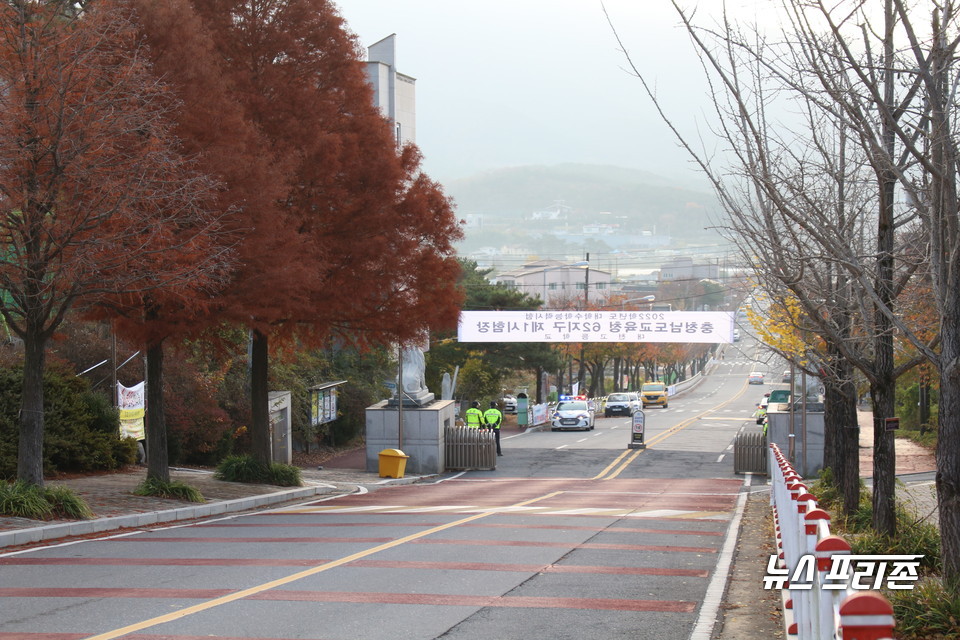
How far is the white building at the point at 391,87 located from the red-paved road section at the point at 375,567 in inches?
1697

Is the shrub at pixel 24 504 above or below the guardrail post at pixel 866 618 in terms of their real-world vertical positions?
below

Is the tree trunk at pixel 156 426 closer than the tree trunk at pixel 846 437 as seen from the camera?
No

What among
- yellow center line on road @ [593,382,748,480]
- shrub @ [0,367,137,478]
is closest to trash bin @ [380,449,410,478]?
yellow center line on road @ [593,382,748,480]

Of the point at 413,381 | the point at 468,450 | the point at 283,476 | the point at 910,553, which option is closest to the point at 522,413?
the point at 468,450

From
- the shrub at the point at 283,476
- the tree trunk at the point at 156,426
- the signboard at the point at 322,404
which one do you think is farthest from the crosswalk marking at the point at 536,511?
the signboard at the point at 322,404

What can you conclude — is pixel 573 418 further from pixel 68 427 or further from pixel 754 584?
pixel 754 584

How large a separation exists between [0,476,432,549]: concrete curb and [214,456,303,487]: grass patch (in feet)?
2.41

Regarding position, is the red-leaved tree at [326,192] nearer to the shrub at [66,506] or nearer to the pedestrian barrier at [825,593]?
the shrub at [66,506]

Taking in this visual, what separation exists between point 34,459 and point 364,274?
8.36 metres

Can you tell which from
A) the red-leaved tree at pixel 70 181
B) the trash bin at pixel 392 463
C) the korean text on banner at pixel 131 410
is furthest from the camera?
the trash bin at pixel 392 463

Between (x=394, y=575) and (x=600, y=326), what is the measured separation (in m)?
34.6

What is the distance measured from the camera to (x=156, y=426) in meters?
18.6

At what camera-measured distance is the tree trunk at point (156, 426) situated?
18.4m

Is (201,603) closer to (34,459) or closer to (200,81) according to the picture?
(34,459)
